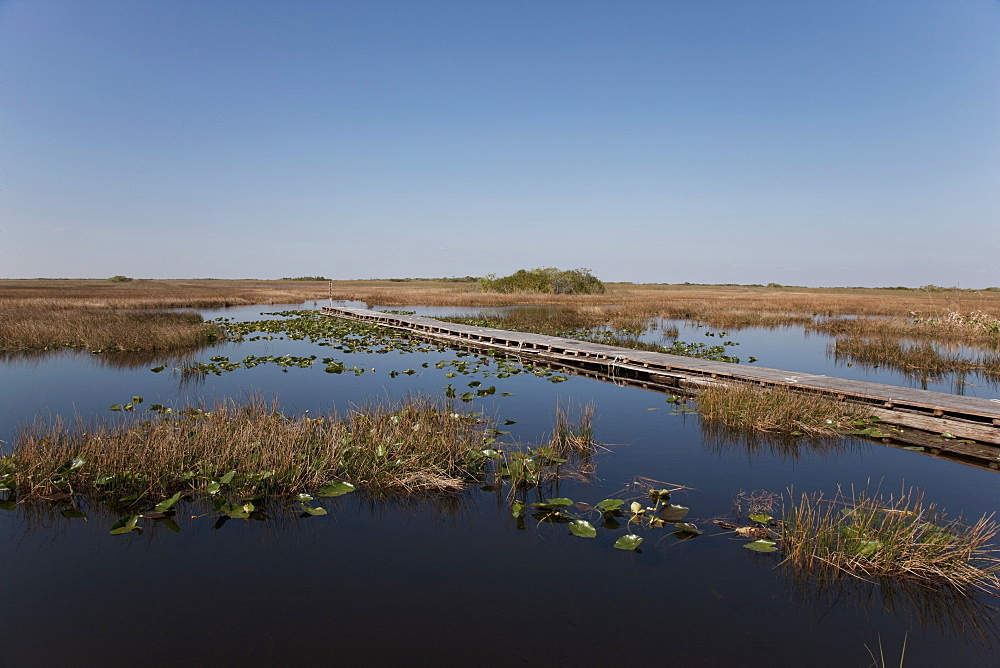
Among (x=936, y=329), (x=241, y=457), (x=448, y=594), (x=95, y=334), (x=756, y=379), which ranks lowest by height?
(x=448, y=594)

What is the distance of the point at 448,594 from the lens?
5234 millimetres

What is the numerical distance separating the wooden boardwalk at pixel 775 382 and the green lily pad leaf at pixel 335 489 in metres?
9.32

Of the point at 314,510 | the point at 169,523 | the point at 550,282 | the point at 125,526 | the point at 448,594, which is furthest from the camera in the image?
the point at 550,282

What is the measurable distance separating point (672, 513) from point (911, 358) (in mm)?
16300

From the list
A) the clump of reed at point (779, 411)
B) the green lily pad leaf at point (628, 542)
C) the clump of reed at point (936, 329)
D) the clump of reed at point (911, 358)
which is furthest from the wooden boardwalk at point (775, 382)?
the clump of reed at point (936, 329)

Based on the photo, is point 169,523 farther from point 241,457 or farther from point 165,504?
point 241,457

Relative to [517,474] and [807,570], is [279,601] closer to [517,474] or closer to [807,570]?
[517,474]

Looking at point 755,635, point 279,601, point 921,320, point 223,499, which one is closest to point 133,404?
point 223,499

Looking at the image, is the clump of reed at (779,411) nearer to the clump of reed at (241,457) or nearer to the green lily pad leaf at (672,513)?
the green lily pad leaf at (672,513)

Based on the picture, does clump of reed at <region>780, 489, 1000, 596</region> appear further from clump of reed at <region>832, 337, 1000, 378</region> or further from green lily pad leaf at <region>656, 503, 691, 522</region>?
clump of reed at <region>832, 337, 1000, 378</region>

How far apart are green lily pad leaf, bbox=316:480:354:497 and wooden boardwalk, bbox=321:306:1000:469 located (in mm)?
9318

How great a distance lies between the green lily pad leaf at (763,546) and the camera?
5824mm

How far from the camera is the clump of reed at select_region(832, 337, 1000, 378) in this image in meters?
17.0

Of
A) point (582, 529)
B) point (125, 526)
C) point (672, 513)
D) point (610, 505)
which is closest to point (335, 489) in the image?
point (125, 526)
